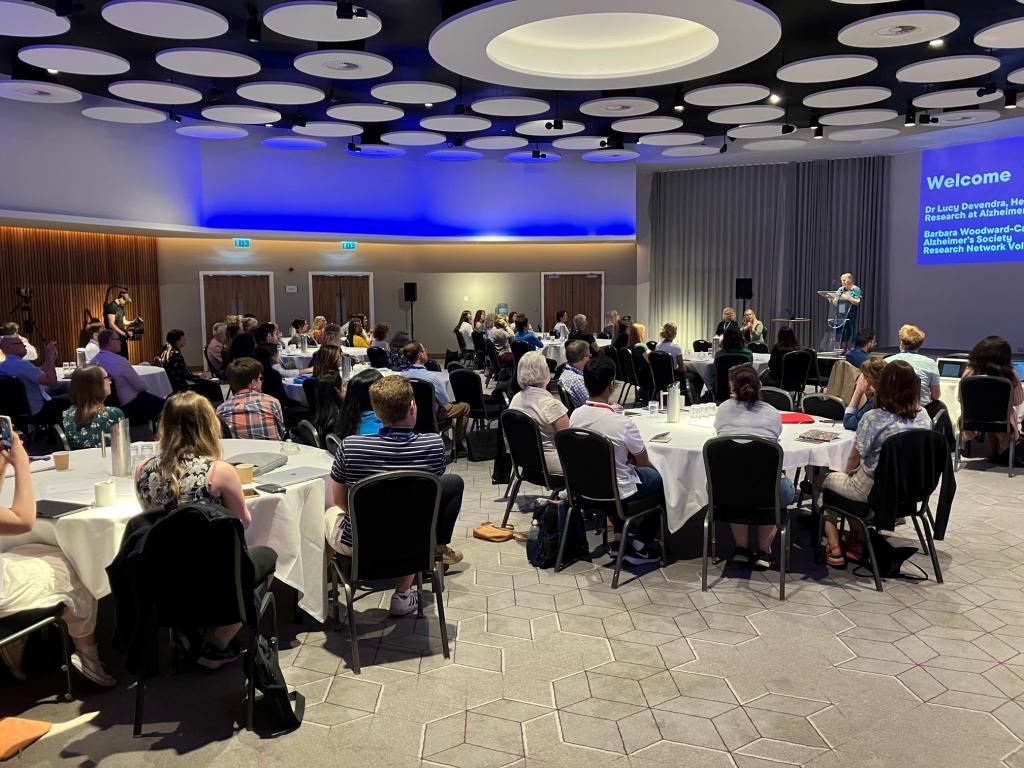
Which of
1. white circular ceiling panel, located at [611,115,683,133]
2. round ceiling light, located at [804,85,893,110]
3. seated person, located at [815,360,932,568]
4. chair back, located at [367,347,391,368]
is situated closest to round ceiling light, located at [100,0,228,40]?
chair back, located at [367,347,391,368]

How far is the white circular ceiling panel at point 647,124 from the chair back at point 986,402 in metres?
6.22

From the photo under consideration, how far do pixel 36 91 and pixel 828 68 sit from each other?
366 inches

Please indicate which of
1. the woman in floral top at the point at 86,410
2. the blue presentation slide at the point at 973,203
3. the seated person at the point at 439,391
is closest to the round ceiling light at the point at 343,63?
the seated person at the point at 439,391

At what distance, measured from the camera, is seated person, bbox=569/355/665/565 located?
4754 mm

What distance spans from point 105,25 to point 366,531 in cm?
753

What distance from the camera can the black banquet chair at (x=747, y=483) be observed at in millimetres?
4383

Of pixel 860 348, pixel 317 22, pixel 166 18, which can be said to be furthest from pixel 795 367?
pixel 166 18

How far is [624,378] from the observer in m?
11.6

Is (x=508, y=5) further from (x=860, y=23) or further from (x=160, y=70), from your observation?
(x=160, y=70)

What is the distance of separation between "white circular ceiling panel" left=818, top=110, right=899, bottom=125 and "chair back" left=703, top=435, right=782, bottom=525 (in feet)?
29.9

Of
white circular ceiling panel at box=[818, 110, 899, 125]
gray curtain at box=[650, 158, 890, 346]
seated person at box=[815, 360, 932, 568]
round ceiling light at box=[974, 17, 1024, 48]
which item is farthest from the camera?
gray curtain at box=[650, 158, 890, 346]

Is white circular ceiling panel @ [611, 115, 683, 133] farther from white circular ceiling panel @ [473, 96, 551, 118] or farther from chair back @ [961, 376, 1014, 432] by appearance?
chair back @ [961, 376, 1014, 432]

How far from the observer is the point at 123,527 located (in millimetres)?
3521

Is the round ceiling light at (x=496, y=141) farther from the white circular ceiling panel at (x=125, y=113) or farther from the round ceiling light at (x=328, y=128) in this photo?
the white circular ceiling panel at (x=125, y=113)
